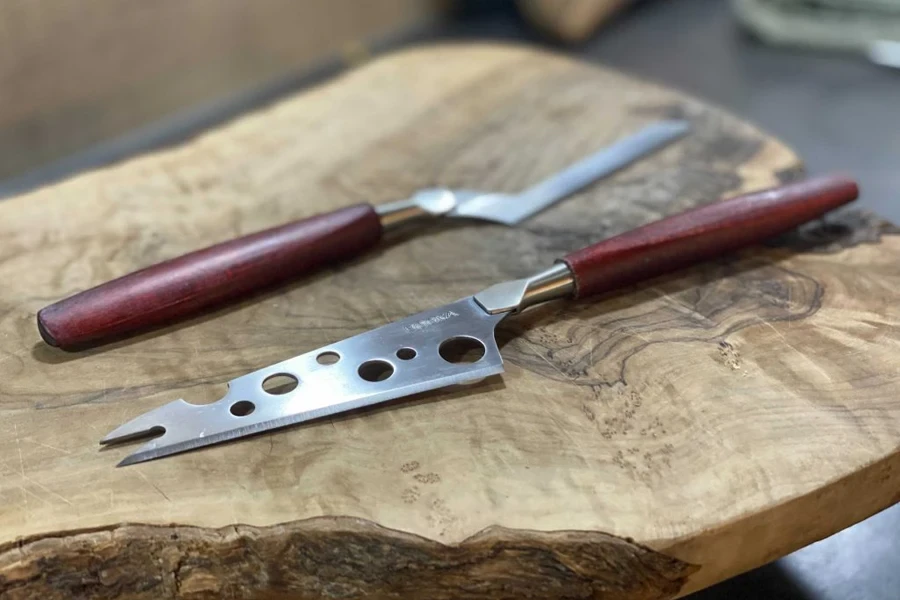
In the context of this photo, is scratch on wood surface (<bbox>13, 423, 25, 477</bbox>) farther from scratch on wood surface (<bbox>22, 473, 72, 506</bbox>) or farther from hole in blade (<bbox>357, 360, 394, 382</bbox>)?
hole in blade (<bbox>357, 360, 394, 382</bbox>)

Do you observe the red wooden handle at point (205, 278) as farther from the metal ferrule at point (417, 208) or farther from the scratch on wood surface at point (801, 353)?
the scratch on wood surface at point (801, 353)

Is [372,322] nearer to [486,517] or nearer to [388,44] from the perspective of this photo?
[486,517]

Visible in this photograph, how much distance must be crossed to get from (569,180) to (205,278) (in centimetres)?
35

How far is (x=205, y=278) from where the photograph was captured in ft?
1.95

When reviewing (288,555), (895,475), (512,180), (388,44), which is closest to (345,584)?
(288,555)

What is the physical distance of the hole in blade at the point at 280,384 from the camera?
0.53 m

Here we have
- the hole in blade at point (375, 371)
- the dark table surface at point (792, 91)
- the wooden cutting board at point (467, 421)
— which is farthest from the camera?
the dark table surface at point (792, 91)

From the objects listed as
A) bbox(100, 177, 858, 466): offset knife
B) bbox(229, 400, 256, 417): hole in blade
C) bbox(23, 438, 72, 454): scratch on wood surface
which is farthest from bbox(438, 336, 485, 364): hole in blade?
bbox(23, 438, 72, 454): scratch on wood surface

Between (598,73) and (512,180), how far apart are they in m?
0.25

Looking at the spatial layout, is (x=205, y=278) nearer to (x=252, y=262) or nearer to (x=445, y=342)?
(x=252, y=262)

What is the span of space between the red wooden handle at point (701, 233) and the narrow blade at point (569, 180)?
126mm

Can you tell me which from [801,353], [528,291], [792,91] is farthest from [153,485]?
[792,91]

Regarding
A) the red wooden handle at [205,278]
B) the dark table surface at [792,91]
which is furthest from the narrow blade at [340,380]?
the dark table surface at [792,91]

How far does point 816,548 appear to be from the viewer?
66 cm
